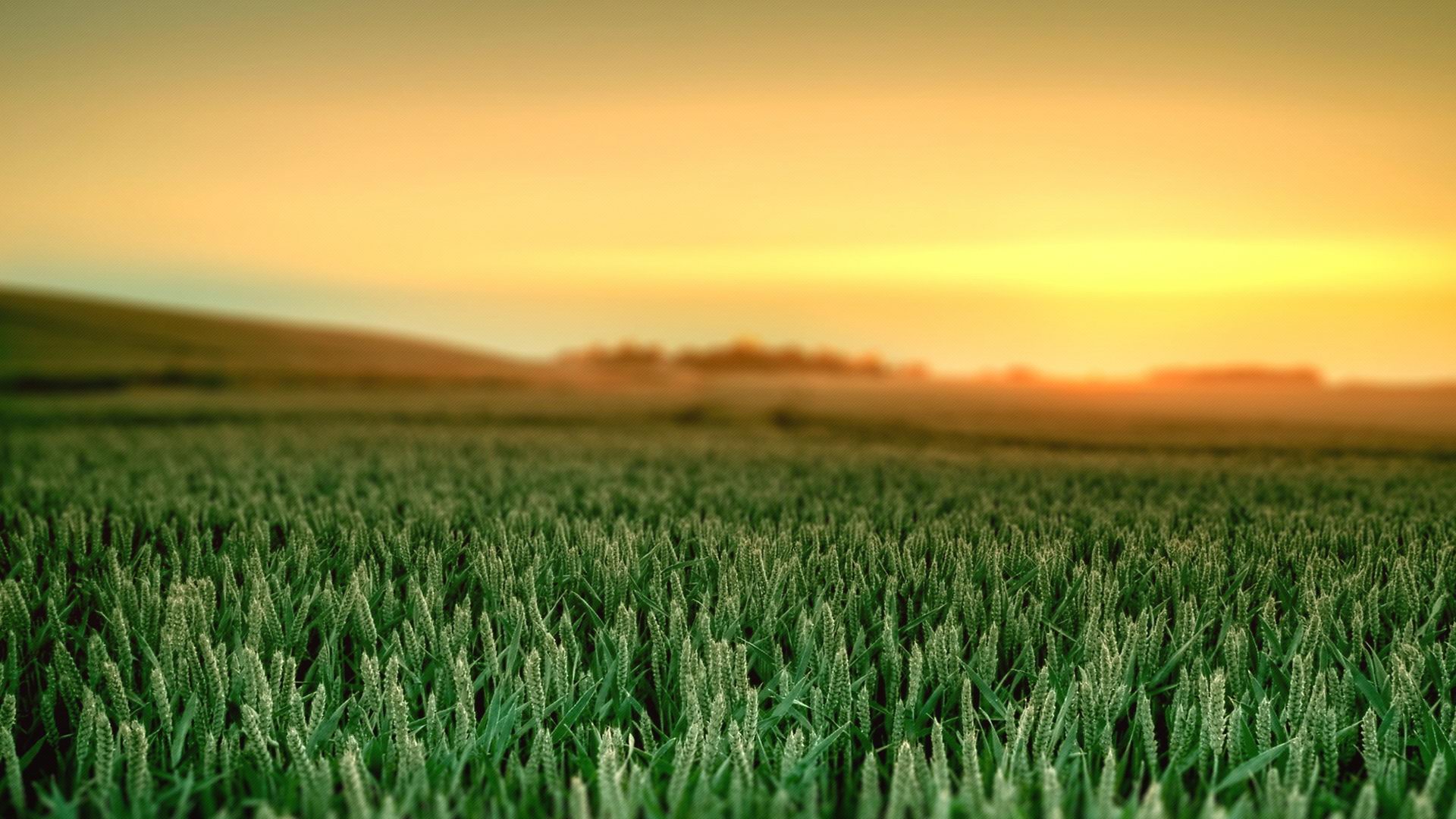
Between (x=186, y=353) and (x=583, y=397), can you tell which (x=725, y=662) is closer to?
(x=583, y=397)

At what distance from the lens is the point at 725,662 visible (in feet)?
8.18

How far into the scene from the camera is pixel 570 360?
5781 cm

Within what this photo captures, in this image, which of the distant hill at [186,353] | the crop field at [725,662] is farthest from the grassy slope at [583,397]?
the crop field at [725,662]

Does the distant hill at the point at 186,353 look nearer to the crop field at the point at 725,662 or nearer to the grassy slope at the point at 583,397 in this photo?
the grassy slope at the point at 583,397

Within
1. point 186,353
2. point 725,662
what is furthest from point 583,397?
point 725,662

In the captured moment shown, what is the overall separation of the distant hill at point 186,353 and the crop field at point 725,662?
3673 cm

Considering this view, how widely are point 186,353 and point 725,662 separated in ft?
157

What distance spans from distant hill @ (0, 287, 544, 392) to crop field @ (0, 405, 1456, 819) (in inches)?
1446

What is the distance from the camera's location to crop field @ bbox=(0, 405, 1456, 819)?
214 cm

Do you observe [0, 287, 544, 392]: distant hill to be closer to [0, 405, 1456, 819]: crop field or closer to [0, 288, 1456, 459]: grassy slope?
[0, 288, 1456, 459]: grassy slope

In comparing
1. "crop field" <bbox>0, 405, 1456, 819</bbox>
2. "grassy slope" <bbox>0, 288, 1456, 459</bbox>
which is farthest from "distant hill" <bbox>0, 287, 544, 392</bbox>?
"crop field" <bbox>0, 405, 1456, 819</bbox>

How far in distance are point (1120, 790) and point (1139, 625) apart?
0.53 m

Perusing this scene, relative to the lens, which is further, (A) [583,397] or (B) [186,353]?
(B) [186,353]

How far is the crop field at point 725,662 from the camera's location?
2.14 meters
